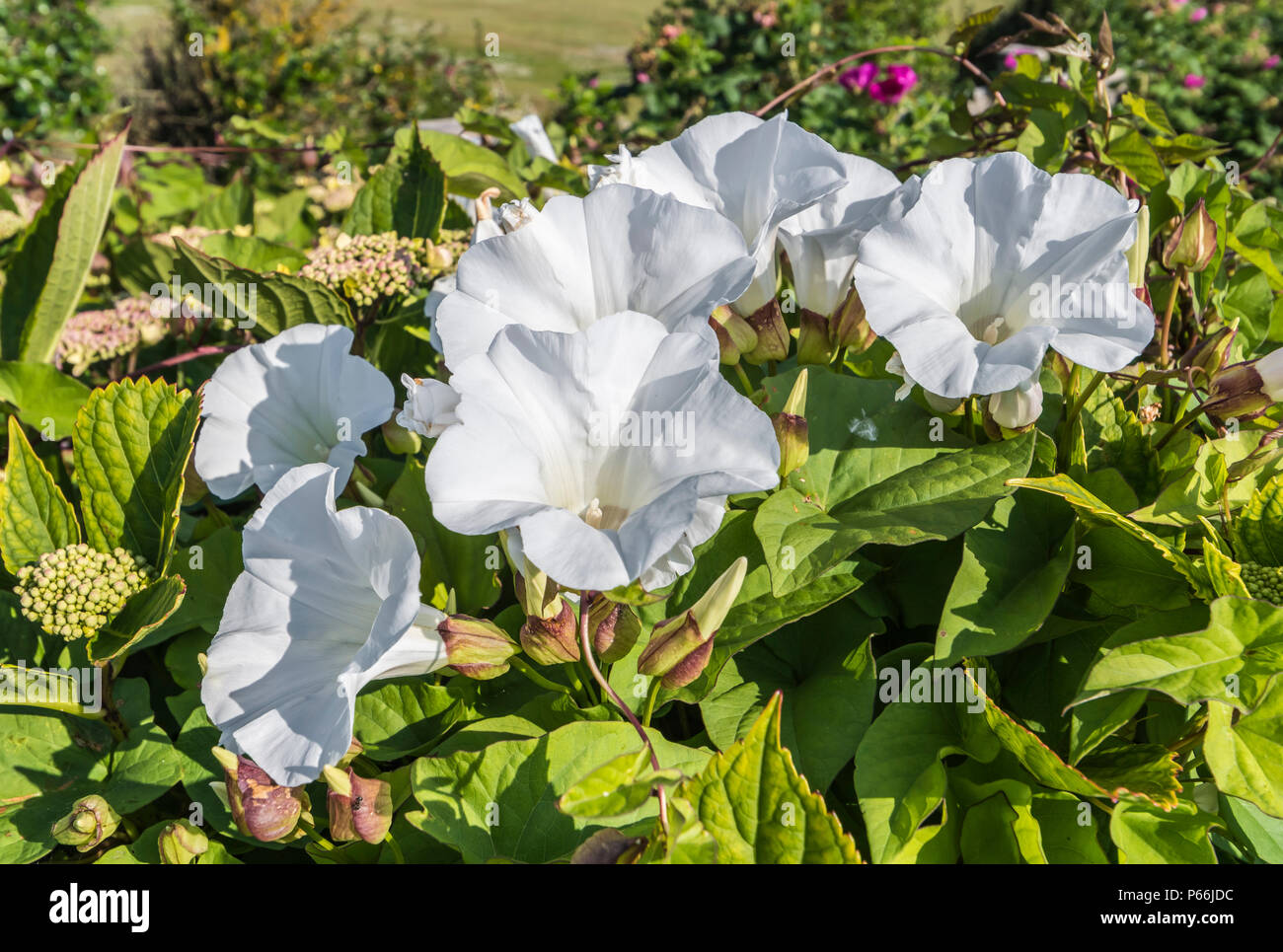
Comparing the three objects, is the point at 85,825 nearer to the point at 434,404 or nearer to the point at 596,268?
the point at 434,404

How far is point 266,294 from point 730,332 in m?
0.76

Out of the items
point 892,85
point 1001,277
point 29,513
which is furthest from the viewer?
point 892,85

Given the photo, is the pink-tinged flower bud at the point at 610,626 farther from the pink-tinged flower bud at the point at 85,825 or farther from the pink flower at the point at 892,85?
the pink flower at the point at 892,85

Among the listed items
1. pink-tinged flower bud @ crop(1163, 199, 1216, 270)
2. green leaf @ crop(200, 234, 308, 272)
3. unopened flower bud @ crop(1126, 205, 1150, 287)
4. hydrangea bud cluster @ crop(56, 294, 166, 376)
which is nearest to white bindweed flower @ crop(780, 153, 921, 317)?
unopened flower bud @ crop(1126, 205, 1150, 287)

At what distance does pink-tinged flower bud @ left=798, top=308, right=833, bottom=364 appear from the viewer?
1147mm

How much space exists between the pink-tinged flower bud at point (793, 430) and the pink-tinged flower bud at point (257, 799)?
0.58 meters

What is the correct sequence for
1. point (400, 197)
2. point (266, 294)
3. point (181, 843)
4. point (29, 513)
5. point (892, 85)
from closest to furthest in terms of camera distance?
point (181, 843) → point (29, 513) → point (266, 294) → point (400, 197) → point (892, 85)

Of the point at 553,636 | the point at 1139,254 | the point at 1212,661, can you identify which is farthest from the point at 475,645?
the point at 1139,254

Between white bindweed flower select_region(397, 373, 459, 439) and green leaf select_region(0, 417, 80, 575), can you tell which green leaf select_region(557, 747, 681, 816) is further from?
green leaf select_region(0, 417, 80, 575)

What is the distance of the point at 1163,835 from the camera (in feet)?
2.93

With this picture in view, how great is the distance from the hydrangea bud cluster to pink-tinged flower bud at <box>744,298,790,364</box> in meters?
1.06
